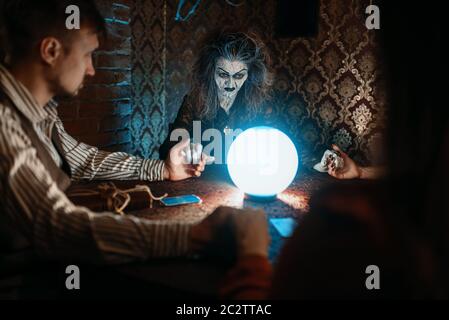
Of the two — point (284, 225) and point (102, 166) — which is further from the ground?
point (102, 166)

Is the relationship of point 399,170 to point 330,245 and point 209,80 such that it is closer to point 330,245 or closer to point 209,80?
point 330,245

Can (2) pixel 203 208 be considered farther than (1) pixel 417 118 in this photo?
Yes

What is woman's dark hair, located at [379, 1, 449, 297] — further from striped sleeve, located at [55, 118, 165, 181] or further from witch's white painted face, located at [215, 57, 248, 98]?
witch's white painted face, located at [215, 57, 248, 98]

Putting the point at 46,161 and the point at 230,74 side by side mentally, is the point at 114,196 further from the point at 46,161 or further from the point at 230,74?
the point at 230,74

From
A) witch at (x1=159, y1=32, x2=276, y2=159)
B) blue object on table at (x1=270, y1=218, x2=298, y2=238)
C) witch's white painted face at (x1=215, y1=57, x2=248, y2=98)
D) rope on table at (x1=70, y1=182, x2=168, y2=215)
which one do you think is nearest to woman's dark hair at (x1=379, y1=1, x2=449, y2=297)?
blue object on table at (x1=270, y1=218, x2=298, y2=238)

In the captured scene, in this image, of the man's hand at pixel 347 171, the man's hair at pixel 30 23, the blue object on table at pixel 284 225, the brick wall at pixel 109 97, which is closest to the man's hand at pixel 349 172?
the man's hand at pixel 347 171

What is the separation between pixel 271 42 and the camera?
3561 millimetres

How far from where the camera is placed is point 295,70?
3.50 m

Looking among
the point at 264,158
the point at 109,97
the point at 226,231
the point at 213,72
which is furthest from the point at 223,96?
the point at 226,231

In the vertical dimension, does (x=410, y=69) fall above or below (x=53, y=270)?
above

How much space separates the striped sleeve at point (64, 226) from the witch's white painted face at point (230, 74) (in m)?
1.90

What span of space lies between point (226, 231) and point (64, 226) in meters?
0.44

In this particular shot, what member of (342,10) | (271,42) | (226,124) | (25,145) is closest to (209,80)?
(226,124)
